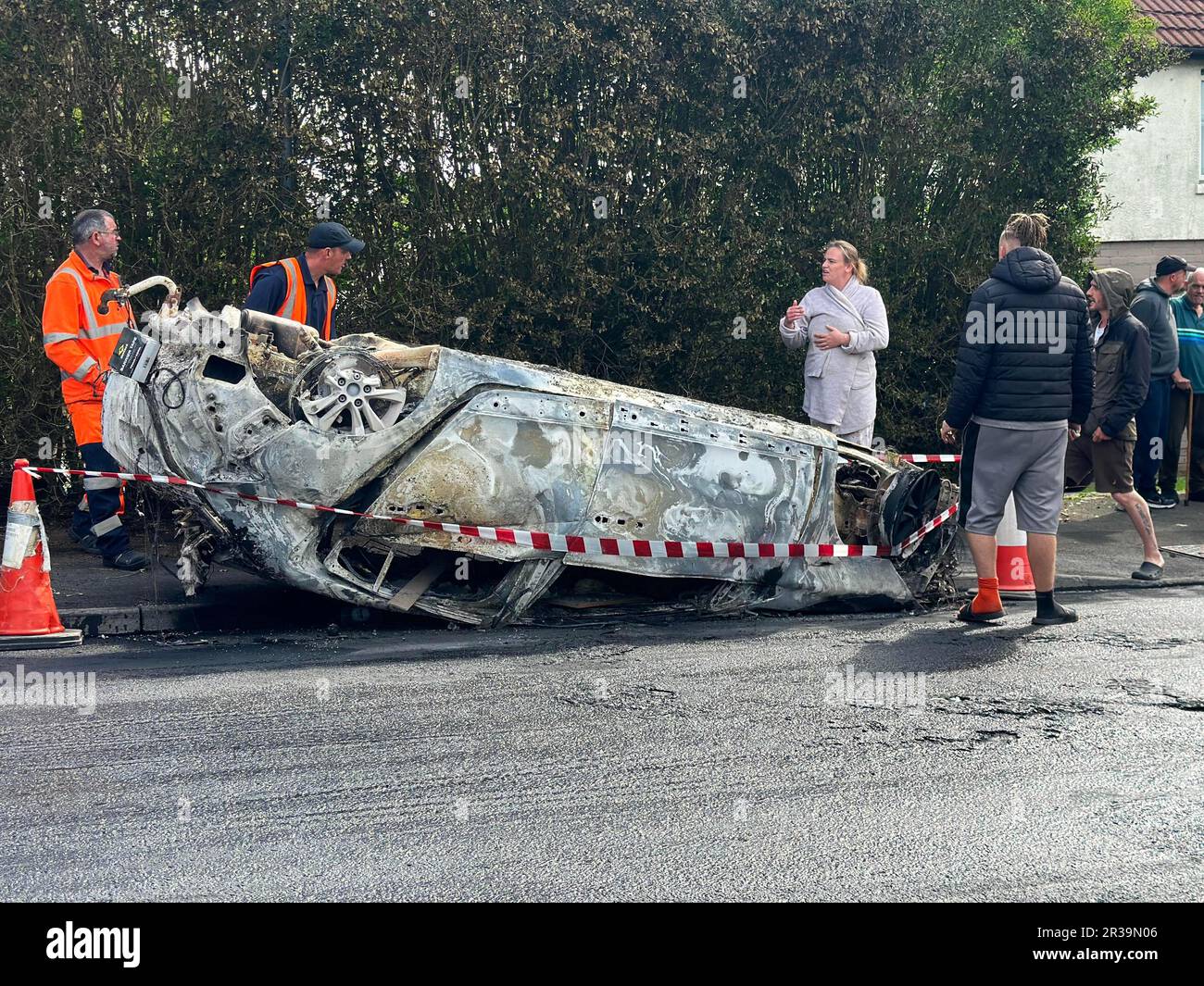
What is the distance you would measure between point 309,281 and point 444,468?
214cm

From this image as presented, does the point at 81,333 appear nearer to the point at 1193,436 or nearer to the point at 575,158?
the point at 575,158

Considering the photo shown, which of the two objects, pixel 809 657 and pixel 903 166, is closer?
pixel 809 657

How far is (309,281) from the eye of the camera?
27.6 feet

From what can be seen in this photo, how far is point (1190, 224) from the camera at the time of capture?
70.1 feet

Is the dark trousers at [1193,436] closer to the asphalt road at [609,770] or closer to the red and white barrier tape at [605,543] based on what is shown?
the red and white barrier tape at [605,543]

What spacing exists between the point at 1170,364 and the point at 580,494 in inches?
260

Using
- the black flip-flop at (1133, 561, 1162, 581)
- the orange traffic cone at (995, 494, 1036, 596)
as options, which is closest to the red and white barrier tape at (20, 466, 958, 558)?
the orange traffic cone at (995, 494, 1036, 596)

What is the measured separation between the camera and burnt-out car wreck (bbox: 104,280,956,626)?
267 inches

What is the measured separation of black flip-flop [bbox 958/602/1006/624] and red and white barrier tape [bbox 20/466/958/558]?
0.56 m

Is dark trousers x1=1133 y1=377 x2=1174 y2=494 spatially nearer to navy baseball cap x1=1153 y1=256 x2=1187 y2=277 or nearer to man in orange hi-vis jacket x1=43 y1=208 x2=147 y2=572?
navy baseball cap x1=1153 y1=256 x2=1187 y2=277

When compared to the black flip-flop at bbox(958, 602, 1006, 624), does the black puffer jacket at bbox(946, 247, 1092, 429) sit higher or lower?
higher
